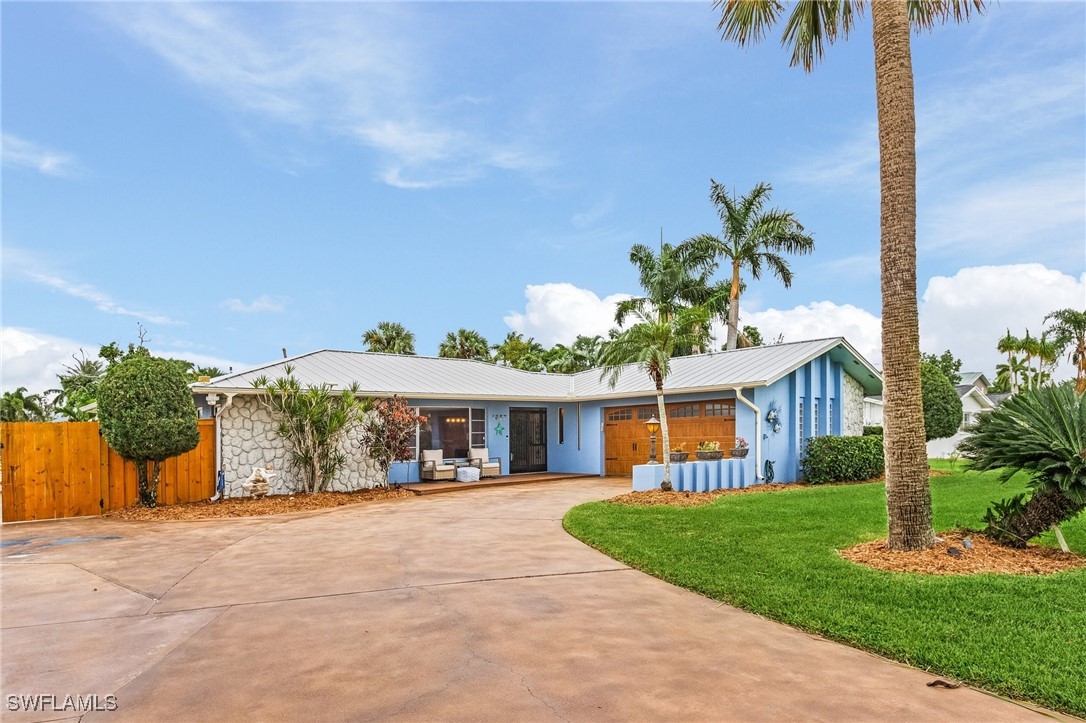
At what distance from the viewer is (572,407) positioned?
68.0 ft

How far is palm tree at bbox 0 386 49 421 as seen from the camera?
24047 millimetres

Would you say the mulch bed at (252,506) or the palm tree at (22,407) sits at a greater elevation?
the palm tree at (22,407)

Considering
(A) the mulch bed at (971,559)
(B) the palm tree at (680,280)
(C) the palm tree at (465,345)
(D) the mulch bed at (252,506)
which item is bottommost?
(D) the mulch bed at (252,506)

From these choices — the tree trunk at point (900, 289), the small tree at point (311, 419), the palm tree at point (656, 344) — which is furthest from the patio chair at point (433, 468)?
the tree trunk at point (900, 289)

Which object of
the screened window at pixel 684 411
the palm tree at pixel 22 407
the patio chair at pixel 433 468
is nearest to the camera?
the patio chair at pixel 433 468

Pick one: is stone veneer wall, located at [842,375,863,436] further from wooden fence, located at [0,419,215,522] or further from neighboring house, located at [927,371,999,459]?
wooden fence, located at [0,419,215,522]

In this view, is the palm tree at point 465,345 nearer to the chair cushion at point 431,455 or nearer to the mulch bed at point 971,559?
the chair cushion at point 431,455

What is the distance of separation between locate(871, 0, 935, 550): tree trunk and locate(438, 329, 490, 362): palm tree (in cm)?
3202

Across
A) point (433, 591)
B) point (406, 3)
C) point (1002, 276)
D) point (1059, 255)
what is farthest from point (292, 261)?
point (1002, 276)

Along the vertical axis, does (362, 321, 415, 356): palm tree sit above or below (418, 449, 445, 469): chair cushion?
above

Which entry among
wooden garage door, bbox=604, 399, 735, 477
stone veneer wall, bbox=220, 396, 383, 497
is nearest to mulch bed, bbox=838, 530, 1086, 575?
wooden garage door, bbox=604, 399, 735, 477

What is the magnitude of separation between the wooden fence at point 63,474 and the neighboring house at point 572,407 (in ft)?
5.92

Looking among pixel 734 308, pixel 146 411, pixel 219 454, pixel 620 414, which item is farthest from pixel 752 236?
pixel 146 411

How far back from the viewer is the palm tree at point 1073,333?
120ft
